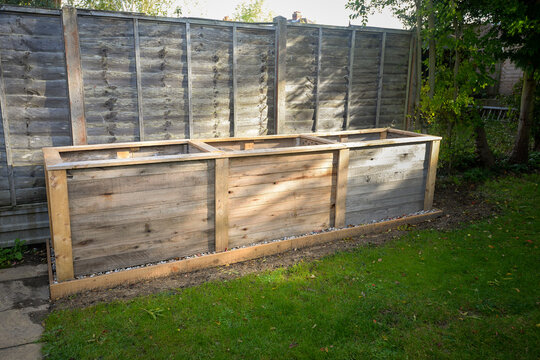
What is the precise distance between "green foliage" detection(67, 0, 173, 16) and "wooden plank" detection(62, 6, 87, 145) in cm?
1892

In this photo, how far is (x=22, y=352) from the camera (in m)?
3.25

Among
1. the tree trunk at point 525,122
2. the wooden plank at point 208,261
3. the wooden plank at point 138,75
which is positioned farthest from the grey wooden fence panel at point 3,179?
the tree trunk at point 525,122

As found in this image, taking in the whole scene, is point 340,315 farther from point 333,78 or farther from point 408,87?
point 408,87

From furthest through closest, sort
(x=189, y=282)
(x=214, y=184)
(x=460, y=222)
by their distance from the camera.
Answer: (x=460, y=222) → (x=214, y=184) → (x=189, y=282)

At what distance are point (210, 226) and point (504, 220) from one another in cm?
441

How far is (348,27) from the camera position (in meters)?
7.58

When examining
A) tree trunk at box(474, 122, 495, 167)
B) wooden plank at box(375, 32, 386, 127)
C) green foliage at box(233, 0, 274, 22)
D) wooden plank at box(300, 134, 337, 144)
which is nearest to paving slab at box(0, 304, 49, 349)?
wooden plank at box(300, 134, 337, 144)

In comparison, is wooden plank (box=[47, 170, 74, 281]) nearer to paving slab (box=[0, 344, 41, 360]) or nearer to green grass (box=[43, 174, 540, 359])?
green grass (box=[43, 174, 540, 359])

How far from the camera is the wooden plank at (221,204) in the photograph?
4.63 meters

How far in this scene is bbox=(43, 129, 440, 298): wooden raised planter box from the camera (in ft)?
13.3

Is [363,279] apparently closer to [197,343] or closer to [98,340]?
[197,343]

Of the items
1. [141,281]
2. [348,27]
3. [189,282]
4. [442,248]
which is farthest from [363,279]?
[348,27]

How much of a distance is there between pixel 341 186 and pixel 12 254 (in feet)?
14.1

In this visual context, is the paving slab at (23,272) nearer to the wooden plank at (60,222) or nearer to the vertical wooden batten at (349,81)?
the wooden plank at (60,222)
